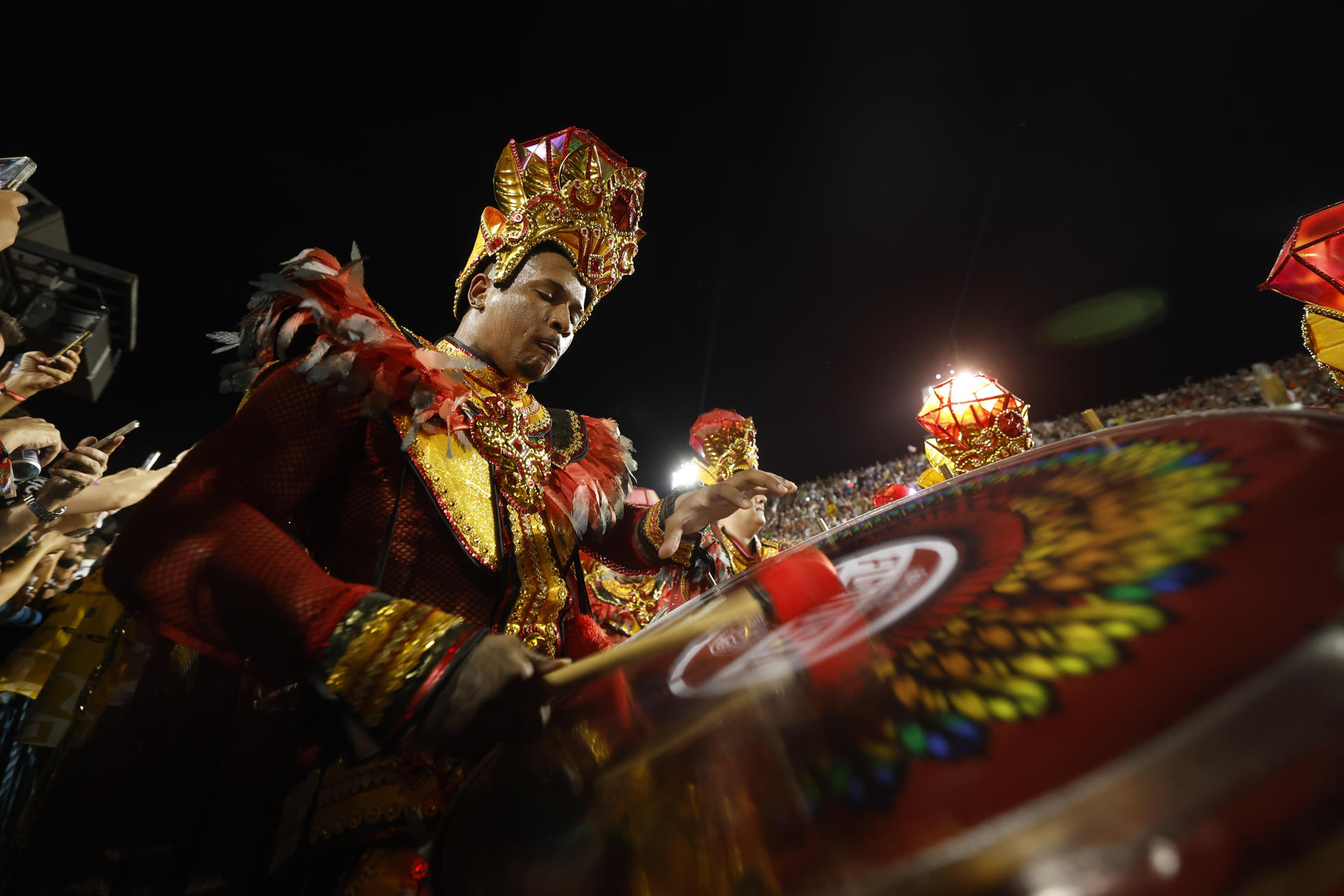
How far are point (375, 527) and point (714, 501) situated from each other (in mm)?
1034

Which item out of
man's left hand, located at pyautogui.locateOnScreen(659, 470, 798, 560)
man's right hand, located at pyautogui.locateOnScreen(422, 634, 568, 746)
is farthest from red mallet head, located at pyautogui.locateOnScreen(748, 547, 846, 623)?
man's left hand, located at pyautogui.locateOnScreen(659, 470, 798, 560)

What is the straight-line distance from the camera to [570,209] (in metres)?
1.96

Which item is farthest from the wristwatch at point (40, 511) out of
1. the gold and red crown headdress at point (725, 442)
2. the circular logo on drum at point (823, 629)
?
the gold and red crown headdress at point (725, 442)

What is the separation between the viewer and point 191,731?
52.4 inches

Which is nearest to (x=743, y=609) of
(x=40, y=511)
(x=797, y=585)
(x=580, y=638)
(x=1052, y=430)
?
(x=797, y=585)

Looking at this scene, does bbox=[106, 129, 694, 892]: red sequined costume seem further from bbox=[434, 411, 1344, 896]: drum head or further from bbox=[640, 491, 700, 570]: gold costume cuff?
bbox=[434, 411, 1344, 896]: drum head

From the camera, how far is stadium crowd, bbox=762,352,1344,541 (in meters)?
16.4

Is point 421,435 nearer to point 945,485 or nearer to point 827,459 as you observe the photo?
point 945,485

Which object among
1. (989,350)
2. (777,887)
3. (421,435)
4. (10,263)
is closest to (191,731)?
(421,435)

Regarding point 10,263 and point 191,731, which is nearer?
point 191,731

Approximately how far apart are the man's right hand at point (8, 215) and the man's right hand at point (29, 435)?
1286 mm

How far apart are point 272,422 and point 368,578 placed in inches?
15.8

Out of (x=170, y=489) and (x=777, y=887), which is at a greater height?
(x=170, y=489)

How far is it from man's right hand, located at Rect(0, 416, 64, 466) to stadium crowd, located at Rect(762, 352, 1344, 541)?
14.8m
